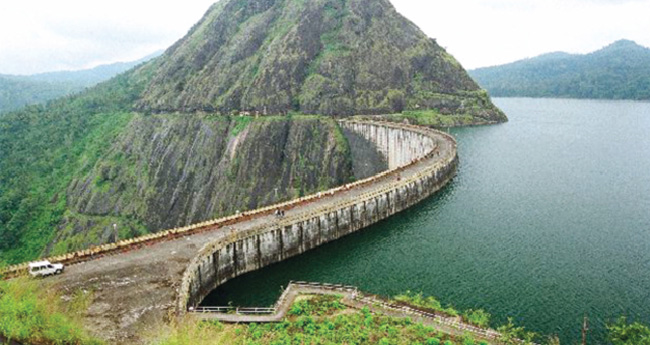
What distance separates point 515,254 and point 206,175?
→ 4742 inches

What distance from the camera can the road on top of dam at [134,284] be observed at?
142 feet

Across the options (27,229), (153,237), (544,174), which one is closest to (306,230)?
(153,237)

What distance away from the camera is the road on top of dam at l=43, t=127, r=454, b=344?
43.3 m

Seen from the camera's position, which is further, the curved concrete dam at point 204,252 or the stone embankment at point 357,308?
the curved concrete dam at point 204,252

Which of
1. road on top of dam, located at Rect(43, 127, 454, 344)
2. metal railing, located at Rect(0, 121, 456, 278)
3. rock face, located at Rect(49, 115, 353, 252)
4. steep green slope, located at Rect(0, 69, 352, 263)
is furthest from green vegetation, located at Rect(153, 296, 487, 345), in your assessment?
rock face, located at Rect(49, 115, 353, 252)

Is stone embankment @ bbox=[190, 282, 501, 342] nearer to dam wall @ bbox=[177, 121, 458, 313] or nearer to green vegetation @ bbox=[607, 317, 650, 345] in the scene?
dam wall @ bbox=[177, 121, 458, 313]

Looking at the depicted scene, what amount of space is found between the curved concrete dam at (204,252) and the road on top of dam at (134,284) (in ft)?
0.28

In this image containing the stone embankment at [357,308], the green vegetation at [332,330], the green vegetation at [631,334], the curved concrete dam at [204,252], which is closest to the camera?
the green vegetation at [631,334]

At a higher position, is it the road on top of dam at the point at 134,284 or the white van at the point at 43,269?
the white van at the point at 43,269

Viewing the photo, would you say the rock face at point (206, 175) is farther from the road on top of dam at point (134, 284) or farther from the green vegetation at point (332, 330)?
the green vegetation at point (332, 330)

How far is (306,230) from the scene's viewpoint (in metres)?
73.6

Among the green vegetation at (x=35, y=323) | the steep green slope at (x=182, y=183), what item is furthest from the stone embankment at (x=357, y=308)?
the steep green slope at (x=182, y=183)

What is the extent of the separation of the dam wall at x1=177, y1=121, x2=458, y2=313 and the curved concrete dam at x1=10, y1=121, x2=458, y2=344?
0.12m

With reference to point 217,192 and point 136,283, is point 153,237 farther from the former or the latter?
point 217,192
